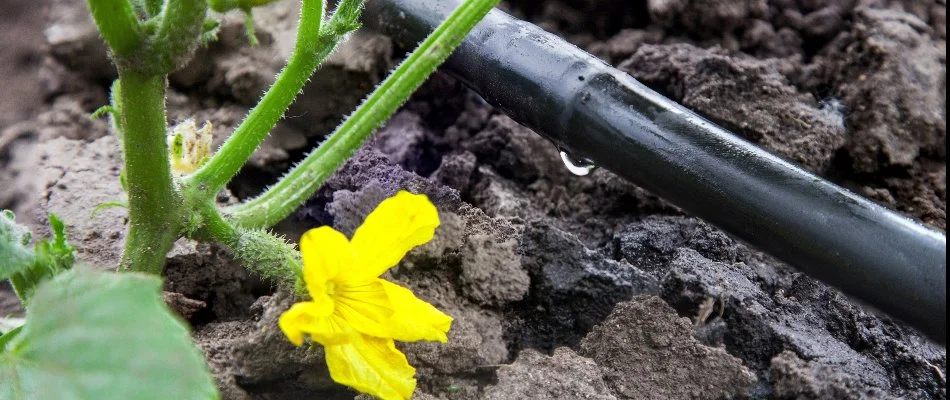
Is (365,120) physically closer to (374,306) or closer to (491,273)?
(374,306)

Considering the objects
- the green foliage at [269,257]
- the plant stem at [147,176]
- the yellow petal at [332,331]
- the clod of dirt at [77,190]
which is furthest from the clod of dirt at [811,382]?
the clod of dirt at [77,190]

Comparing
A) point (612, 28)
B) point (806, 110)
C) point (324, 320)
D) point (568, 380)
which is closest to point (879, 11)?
point (806, 110)

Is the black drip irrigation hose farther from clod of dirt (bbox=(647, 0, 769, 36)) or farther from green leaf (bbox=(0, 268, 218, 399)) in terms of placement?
green leaf (bbox=(0, 268, 218, 399))

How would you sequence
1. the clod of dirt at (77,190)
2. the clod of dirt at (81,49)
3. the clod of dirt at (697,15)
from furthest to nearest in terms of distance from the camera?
the clod of dirt at (697,15), the clod of dirt at (81,49), the clod of dirt at (77,190)

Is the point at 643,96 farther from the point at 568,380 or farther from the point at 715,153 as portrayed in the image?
the point at 568,380

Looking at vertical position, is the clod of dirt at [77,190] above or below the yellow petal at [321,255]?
below

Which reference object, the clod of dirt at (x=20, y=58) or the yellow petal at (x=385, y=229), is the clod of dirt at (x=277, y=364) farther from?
the clod of dirt at (x=20, y=58)
